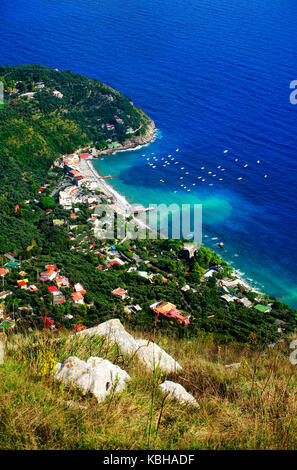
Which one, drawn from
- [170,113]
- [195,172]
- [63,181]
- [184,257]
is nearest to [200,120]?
[170,113]

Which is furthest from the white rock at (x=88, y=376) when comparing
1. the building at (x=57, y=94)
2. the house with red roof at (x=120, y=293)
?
the building at (x=57, y=94)

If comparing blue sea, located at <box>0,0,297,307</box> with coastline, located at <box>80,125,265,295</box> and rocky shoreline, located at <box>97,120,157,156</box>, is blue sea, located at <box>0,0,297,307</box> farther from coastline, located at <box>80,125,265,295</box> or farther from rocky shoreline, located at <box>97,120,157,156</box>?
rocky shoreline, located at <box>97,120,157,156</box>

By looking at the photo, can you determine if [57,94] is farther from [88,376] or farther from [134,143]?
[88,376]

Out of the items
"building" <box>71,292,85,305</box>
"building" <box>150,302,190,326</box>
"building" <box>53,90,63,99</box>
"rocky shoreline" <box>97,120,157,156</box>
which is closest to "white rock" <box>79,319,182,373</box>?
"building" <box>150,302,190,326</box>

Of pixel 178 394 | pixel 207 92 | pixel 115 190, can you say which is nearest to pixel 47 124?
pixel 115 190

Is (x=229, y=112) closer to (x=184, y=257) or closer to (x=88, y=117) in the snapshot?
(x=88, y=117)

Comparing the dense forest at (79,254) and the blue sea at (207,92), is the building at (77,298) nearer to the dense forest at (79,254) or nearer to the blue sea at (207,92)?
the dense forest at (79,254)
